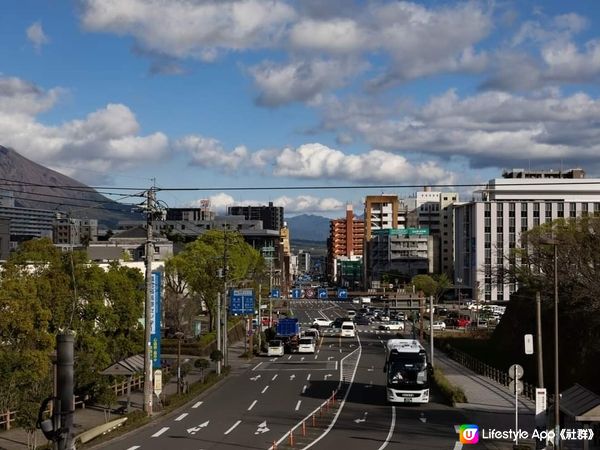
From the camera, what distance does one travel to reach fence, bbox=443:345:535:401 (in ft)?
146

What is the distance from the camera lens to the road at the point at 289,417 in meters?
29.0

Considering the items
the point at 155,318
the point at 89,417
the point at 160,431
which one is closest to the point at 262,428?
the point at 160,431

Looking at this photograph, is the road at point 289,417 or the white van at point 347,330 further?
the white van at point 347,330

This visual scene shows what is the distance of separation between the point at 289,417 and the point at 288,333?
42.7 meters

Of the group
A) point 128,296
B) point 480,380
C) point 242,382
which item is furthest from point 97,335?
point 480,380

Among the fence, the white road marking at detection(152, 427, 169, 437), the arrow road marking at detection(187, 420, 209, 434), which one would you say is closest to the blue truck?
the fence

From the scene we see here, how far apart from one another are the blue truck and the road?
16.0 metres

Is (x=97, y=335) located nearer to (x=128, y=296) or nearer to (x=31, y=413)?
(x=128, y=296)

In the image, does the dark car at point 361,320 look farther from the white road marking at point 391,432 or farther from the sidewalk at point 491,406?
the white road marking at point 391,432

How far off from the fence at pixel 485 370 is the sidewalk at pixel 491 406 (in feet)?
2.11

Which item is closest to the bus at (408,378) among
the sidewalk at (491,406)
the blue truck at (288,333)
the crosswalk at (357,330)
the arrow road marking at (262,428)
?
the sidewalk at (491,406)

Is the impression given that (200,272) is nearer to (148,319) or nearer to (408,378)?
(408,378)

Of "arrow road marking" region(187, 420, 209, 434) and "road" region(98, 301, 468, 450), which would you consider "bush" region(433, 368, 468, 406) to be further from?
"arrow road marking" region(187, 420, 209, 434)

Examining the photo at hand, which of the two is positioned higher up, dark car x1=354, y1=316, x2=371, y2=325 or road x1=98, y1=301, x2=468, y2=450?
road x1=98, y1=301, x2=468, y2=450
